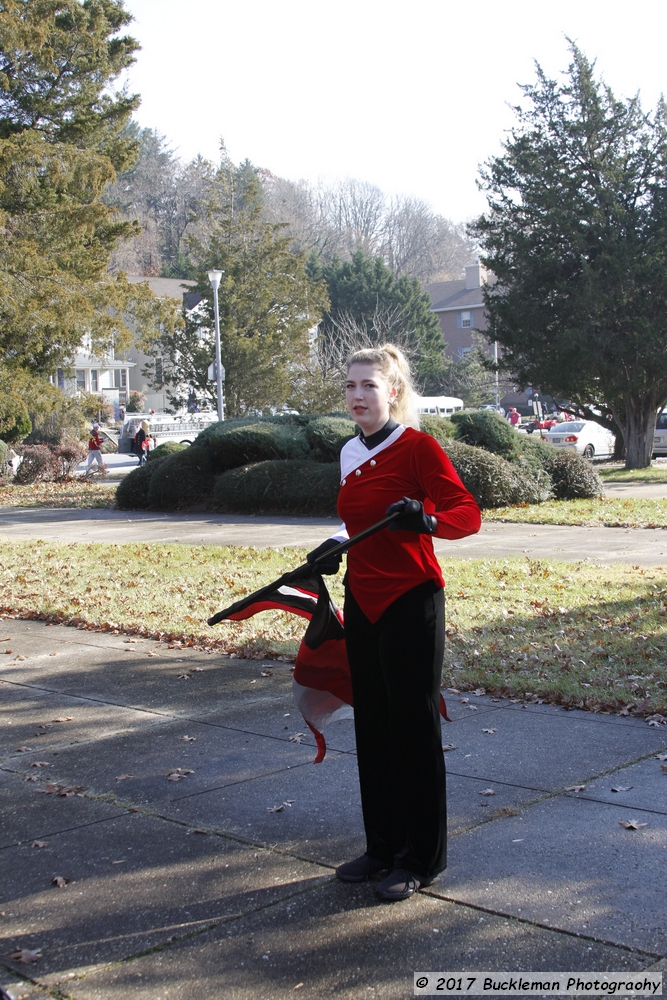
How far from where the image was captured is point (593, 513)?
1583 centimetres

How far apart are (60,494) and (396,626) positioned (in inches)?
849

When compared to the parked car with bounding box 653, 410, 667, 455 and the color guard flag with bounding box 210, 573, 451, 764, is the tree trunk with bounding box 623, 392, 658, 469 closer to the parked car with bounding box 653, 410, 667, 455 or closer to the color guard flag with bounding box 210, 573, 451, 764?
the parked car with bounding box 653, 410, 667, 455

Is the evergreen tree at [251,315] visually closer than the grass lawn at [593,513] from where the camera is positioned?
No

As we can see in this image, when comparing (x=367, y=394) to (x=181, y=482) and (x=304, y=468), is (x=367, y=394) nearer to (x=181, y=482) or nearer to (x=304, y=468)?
(x=304, y=468)

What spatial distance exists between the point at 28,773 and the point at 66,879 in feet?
4.45

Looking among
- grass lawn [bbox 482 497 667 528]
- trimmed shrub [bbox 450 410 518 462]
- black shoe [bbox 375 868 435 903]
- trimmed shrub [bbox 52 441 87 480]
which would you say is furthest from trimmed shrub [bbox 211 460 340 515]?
black shoe [bbox 375 868 435 903]

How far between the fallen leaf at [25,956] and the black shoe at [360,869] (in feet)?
3.50

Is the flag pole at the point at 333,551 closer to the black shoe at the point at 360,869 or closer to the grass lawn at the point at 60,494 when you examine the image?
the black shoe at the point at 360,869

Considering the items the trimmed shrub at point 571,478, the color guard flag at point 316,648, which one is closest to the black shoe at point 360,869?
the color guard flag at point 316,648

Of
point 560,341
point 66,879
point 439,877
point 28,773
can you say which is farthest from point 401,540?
point 560,341

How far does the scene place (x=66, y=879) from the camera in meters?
3.77

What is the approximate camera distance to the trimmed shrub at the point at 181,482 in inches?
770

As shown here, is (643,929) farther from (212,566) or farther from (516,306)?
(516,306)

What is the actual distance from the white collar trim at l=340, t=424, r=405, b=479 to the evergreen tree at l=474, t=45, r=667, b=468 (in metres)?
20.6
